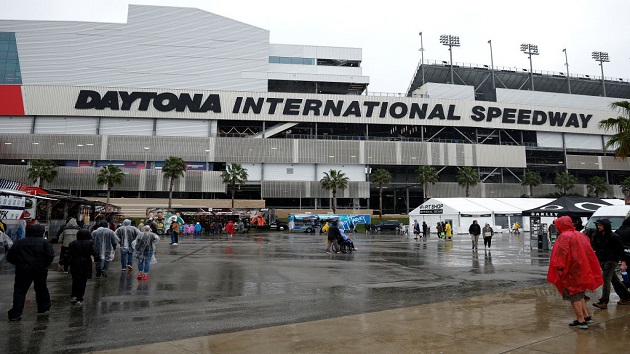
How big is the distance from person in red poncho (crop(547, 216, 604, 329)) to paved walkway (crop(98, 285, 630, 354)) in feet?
1.15

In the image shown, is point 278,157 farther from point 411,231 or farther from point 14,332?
point 14,332

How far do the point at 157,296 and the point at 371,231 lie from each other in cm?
4323

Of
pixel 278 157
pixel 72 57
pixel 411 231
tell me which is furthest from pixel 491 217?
pixel 72 57

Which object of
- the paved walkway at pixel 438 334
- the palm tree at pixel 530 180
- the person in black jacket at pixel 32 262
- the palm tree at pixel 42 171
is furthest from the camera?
the palm tree at pixel 530 180

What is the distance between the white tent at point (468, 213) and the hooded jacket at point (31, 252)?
1580 inches

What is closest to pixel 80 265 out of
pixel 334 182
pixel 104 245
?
pixel 104 245

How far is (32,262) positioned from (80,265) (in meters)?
1.25

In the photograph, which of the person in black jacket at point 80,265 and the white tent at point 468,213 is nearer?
the person in black jacket at point 80,265

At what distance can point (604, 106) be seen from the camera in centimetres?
8644

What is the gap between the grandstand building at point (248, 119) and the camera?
65.7 meters

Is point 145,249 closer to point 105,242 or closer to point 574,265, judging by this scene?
point 105,242

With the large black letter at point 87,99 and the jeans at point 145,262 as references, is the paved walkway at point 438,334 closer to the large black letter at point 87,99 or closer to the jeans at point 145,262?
the jeans at point 145,262

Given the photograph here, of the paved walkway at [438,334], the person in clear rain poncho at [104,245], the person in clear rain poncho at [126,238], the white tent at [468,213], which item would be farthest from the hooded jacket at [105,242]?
the white tent at [468,213]

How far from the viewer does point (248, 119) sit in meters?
69.4
